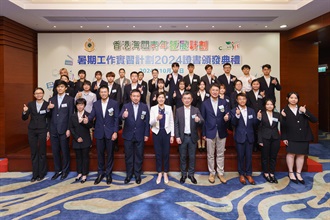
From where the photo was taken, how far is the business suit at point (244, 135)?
4027 mm

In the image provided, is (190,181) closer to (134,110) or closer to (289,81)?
(134,110)

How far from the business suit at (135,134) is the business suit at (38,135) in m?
1.48

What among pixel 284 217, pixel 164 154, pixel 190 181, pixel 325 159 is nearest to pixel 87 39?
pixel 164 154

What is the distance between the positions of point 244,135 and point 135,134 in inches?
74.7

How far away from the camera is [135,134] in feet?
13.2

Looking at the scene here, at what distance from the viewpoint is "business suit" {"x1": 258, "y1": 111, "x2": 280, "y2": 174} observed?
4.07m

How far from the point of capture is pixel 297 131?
4059 millimetres

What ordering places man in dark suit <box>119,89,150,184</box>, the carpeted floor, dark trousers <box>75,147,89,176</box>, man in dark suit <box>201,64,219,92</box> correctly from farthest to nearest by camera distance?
man in dark suit <box>201,64,219,92</box>, dark trousers <box>75,147,89,176</box>, man in dark suit <box>119,89,150,184</box>, the carpeted floor

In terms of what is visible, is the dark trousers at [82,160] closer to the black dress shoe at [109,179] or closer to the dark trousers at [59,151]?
the dark trousers at [59,151]

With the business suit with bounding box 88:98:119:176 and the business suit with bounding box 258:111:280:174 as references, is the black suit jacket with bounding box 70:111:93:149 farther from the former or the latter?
the business suit with bounding box 258:111:280:174

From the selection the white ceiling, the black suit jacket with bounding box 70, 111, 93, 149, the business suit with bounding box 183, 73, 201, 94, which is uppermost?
the white ceiling

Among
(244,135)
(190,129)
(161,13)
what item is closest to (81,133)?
(190,129)

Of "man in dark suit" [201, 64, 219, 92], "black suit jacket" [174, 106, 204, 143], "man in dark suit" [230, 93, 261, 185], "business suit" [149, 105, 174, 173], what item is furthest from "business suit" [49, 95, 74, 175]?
"man in dark suit" [201, 64, 219, 92]

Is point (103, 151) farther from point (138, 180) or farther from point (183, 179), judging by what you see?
point (183, 179)
